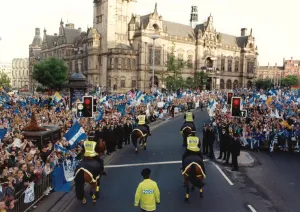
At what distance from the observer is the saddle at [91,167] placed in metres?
10.7

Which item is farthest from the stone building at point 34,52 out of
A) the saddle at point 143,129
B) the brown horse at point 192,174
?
the brown horse at point 192,174

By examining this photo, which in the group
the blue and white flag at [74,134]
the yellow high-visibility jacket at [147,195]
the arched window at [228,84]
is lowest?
the yellow high-visibility jacket at [147,195]

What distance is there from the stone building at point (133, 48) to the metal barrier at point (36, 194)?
1825 inches

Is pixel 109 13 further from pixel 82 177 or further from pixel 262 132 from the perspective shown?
pixel 82 177

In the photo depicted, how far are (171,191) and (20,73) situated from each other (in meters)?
153

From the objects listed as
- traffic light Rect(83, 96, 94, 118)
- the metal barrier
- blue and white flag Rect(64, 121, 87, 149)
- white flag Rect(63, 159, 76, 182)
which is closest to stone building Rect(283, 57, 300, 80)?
traffic light Rect(83, 96, 94, 118)

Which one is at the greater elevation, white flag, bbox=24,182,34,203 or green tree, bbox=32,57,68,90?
green tree, bbox=32,57,68,90

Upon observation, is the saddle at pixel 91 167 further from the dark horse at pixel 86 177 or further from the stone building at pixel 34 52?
the stone building at pixel 34 52

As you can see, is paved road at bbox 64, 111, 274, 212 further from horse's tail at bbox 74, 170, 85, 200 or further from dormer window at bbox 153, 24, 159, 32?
dormer window at bbox 153, 24, 159, 32

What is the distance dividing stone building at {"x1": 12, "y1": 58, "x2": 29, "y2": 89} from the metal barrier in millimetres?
140753

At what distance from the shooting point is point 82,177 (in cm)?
1063

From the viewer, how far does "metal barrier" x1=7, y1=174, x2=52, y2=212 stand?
354 inches

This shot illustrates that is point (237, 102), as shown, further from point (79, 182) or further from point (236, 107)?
point (79, 182)

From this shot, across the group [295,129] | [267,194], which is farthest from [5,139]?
[295,129]
